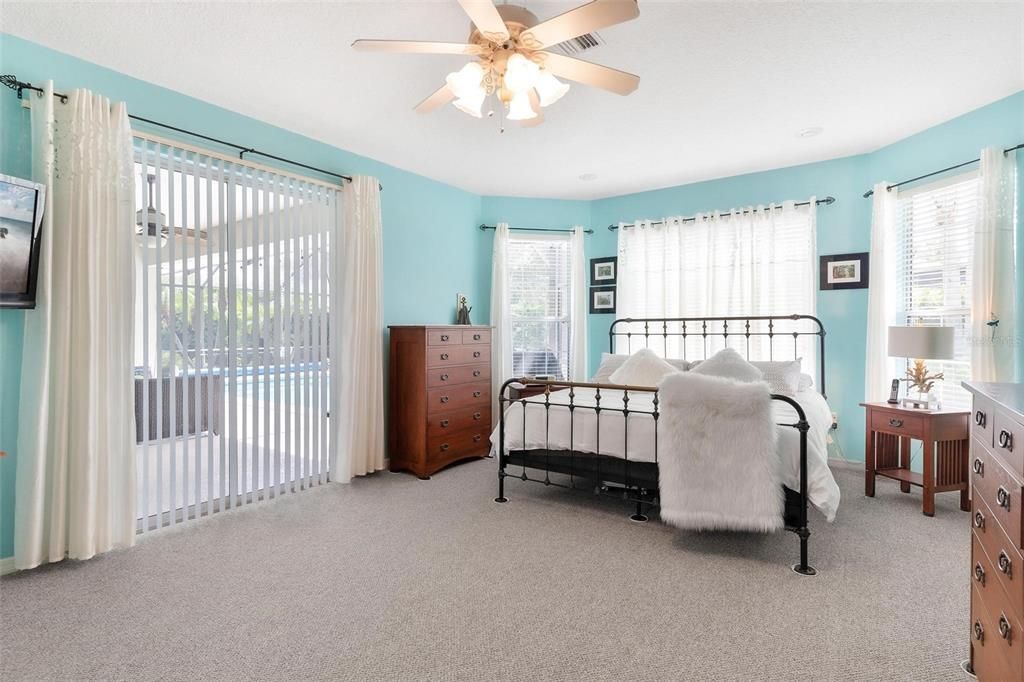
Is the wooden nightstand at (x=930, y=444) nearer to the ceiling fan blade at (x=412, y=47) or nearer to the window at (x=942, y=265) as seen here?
the window at (x=942, y=265)

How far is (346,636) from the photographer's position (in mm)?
1933

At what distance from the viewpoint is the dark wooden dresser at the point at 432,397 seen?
13.5 feet

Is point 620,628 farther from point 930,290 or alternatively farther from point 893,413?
point 930,290

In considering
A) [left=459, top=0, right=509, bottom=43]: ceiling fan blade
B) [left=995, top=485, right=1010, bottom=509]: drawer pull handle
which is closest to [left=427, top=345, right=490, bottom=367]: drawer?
[left=459, top=0, right=509, bottom=43]: ceiling fan blade

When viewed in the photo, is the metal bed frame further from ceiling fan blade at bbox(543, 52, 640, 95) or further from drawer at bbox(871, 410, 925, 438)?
ceiling fan blade at bbox(543, 52, 640, 95)

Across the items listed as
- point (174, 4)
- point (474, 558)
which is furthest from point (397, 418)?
point (174, 4)

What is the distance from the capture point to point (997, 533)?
1423mm

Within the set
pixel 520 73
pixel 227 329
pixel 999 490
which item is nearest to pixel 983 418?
pixel 999 490

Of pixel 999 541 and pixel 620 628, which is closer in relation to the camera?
pixel 999 541

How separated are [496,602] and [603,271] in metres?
3.97

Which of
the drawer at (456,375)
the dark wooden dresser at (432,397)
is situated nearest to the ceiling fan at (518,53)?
the dark wooden dresser at (432,397)

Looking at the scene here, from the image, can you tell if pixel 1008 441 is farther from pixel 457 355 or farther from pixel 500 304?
pixel 500 304

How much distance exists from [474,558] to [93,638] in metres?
1.59

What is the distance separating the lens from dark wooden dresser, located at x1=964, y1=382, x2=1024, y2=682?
1245 millimetres
